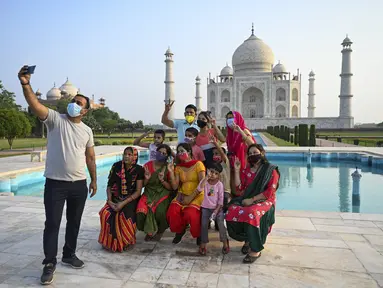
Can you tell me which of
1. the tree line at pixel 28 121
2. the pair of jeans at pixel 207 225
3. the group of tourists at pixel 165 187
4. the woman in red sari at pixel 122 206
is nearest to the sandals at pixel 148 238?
the group of tourists at pixel 165 187

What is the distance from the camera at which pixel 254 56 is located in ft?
144

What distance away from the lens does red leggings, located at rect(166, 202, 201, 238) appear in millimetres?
3102

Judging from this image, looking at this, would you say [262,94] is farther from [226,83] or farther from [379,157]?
A: [379,157]

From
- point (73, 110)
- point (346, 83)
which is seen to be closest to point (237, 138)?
point (73, 110)

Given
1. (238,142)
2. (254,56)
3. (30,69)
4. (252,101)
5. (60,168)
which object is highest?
(254,56)

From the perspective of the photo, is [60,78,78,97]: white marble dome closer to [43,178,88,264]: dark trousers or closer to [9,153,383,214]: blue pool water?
[9,153,383,214]: blue pool water

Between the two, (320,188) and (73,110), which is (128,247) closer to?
(73,110)

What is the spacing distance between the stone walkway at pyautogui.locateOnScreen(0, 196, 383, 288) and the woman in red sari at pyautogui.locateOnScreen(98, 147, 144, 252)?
0.12 meters

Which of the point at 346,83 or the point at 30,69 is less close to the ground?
the point at 346,83

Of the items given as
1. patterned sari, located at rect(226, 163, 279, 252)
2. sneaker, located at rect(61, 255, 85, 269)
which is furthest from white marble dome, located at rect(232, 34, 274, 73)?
sneaker, located at rect(61, 255, 85, 269)

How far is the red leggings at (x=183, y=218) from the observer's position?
310 cm

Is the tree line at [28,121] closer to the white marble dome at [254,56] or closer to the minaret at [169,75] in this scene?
the minaret at [169,75]

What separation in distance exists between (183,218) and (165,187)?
38cm

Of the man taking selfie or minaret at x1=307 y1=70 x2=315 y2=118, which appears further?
minaret at x1=307 y1=70 x2=315 y2=118
